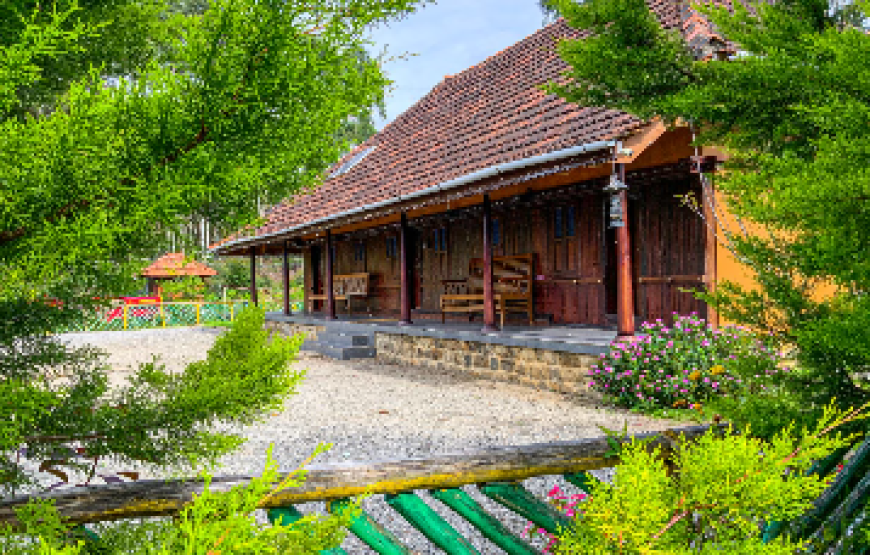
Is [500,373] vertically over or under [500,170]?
under

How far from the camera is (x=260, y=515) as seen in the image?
4.27m

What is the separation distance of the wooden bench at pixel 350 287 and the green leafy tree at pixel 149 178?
13.9 m

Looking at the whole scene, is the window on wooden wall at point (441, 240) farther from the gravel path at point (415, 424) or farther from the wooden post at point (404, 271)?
the gravel path at point (415, 424)

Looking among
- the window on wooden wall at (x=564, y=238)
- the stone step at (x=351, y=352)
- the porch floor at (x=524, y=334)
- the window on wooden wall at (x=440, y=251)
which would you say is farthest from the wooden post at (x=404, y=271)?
the window on wooden wall at (x=564, y=238)

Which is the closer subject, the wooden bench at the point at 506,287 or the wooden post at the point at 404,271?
the wooden bench at the point at 506,287

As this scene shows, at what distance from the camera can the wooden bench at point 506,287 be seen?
35.4 ft

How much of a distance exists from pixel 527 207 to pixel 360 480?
1018 cm

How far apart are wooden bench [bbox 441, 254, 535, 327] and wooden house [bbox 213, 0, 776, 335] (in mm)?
34

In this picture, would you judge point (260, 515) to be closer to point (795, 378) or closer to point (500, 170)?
point (795, 378)

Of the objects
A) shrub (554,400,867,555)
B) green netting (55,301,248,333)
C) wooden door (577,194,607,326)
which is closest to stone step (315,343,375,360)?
wooden door (577,194,607,326)

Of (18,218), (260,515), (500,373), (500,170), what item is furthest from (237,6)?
(500,373)

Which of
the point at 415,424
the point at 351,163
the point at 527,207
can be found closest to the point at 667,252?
the point at 527,207

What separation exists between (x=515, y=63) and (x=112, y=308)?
1263cm

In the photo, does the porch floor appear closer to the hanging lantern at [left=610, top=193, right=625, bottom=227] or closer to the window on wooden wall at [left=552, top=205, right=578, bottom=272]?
the window on wooden wall at [left=552, top=205, right=578, bottom=272]
